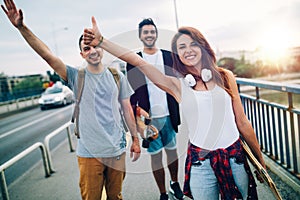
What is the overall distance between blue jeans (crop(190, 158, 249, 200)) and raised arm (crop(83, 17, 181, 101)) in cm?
54

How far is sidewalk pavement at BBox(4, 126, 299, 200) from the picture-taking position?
3.47 meters

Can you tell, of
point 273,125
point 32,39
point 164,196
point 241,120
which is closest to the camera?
point 241,120

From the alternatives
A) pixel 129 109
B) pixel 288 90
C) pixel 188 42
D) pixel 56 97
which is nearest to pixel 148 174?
pixel 129 109

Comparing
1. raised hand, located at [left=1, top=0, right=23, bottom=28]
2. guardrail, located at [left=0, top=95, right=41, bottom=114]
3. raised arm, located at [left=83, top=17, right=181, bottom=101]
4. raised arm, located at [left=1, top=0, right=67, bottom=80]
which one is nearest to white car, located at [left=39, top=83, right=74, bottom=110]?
guardrail, located at [left=0, top=95, right=41, bottom=114]

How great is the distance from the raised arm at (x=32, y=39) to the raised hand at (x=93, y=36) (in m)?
0.46

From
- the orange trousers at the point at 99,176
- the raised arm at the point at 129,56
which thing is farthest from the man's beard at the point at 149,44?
the orange trousers at the point at 99,176

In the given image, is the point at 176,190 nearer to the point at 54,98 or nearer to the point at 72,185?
the point at 72,185

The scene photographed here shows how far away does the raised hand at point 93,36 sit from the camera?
1996 mm

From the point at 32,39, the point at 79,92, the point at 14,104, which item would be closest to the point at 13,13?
the point at 32,39

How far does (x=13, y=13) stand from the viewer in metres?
2.14

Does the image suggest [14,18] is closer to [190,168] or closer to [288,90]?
[190,168]

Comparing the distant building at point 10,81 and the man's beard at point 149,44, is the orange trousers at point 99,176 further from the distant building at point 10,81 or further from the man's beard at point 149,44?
the distant building at point 10,81

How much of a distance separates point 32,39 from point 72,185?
243cm

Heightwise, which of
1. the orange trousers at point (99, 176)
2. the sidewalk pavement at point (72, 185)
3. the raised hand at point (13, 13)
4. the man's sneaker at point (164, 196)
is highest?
the raised hand at point (13, 13)
